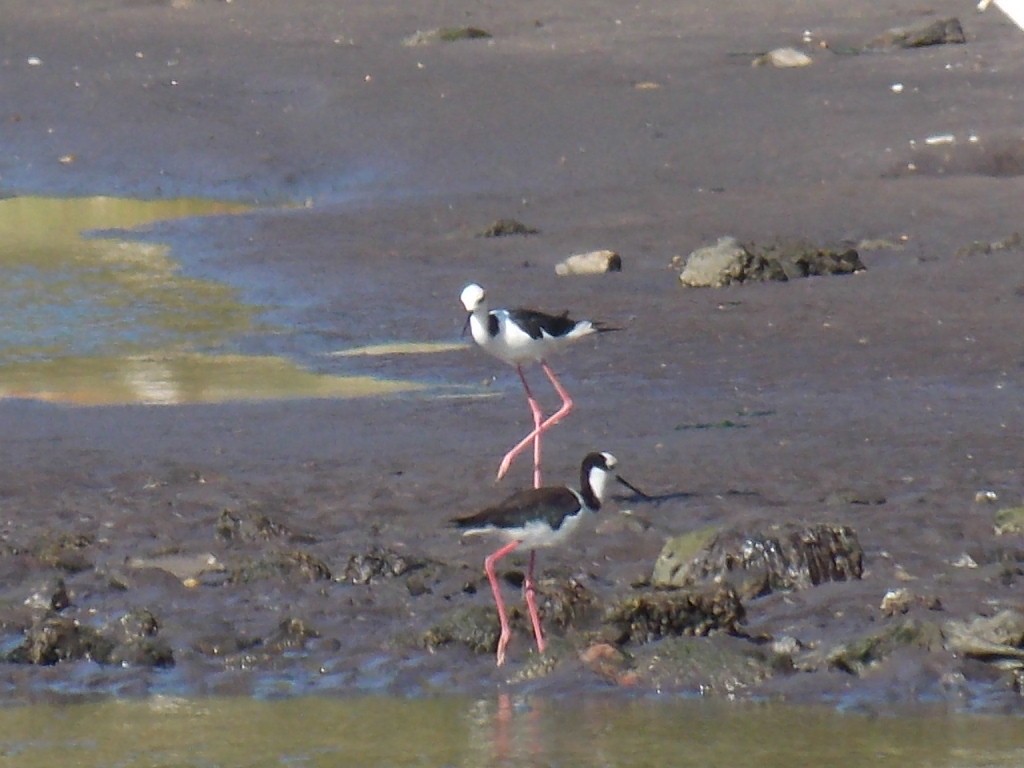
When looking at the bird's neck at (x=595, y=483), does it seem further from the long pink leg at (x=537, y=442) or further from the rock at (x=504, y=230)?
the rock at (x=504, y=230)

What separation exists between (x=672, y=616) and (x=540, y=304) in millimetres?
7041

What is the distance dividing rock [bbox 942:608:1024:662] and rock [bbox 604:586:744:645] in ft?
2.48

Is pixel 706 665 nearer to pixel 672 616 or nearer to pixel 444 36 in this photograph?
pixel 672 616

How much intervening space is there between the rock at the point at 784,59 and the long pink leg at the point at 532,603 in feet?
54.5

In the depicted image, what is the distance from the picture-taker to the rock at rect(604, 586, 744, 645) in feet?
22.6

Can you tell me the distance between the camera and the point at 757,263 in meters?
14.0

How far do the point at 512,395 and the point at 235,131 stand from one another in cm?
1169

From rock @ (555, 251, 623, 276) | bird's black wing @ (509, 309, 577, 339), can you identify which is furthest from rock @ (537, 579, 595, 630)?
rock @ (555, 251, 623, 276)

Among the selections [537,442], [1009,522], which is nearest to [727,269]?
[537,442]

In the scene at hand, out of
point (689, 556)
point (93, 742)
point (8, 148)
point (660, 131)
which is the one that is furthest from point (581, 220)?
point (93, 742)

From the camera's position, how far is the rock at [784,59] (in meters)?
23.1

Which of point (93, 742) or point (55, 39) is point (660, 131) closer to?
point (55, 39)

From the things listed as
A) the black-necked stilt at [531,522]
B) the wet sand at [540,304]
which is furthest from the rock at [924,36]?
the black-necked stilt at [531,522]

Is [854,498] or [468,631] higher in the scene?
[854,498]
